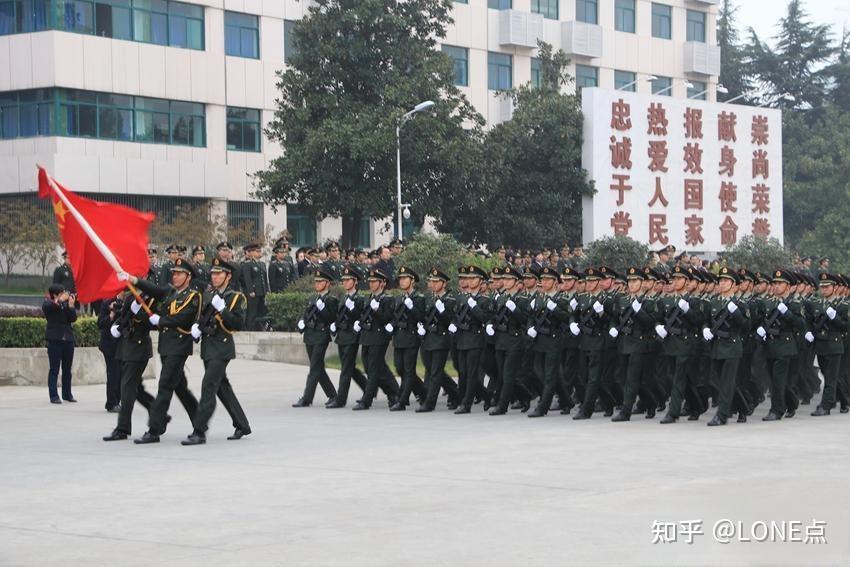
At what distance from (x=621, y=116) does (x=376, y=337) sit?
60.6 feet

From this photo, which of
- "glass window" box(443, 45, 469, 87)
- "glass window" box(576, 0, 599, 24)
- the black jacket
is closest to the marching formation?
the black jacket

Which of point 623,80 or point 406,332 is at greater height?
point 623,80

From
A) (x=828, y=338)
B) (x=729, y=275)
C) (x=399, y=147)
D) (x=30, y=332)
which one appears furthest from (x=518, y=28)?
(x=729, y=275)

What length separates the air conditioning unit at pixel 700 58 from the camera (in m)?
54.6

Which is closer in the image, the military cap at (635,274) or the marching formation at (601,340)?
the marching formation at (601,340)

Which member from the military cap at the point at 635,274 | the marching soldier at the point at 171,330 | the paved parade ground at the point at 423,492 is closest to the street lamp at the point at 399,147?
the military cap at the point at 635,274

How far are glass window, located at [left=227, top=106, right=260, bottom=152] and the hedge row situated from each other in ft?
67.3

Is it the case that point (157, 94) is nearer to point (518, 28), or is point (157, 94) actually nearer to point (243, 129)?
point (243, 129)

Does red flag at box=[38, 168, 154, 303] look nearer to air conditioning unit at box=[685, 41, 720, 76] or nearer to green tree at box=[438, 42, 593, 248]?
green tree at box=[438, 42, 593, 248]

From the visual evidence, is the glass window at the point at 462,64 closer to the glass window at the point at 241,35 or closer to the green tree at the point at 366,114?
the glass window at the point at 241,35

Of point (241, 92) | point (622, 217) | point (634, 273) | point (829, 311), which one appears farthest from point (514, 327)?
point (241, 92)

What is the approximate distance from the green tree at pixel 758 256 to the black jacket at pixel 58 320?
1895cm

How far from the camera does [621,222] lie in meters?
34.6

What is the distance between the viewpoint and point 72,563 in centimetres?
805
